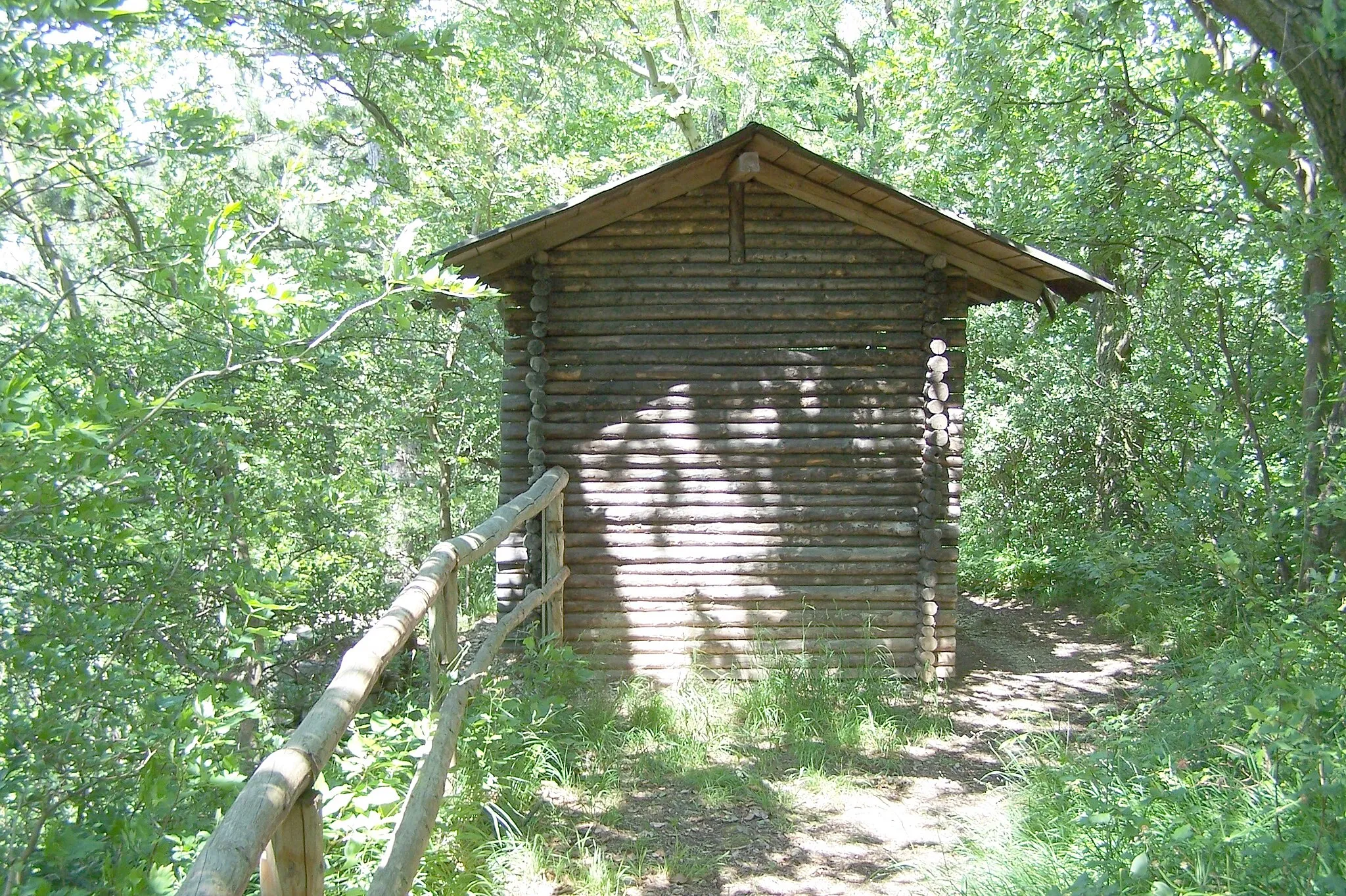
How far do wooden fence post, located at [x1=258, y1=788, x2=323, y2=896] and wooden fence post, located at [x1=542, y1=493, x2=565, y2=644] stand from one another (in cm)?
450

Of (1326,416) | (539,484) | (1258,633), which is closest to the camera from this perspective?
(1258,633)

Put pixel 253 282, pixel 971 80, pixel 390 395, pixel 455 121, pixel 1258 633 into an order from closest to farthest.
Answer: pixel 253 282 → pixel 1258 633 → pixel 971 80 → pixel 390 395 → pixel 455 121

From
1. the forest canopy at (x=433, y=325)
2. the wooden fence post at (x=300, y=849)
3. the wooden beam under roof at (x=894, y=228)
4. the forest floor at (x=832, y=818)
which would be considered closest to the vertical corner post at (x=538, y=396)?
the forest canopy at (x=433, y=325)

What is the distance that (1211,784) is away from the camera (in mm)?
4090

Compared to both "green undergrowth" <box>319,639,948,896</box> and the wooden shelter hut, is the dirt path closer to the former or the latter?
"green undergrowth" <box>319,639,948,896</box>

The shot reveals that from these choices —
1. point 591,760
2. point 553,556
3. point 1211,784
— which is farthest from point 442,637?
point 1211,784

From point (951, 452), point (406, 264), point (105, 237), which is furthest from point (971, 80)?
point (105, 237)

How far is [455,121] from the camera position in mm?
12742

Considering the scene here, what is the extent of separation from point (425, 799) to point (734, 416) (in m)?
4.70

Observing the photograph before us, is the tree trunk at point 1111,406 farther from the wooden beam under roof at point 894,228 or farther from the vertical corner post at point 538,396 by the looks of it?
the vertical corner post at point 538,396

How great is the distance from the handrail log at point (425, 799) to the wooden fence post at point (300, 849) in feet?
1.29

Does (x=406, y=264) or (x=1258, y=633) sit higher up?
(x=406, y=264)

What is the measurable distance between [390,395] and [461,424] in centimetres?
140

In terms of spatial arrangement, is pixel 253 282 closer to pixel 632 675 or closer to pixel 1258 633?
pixel 632 675
